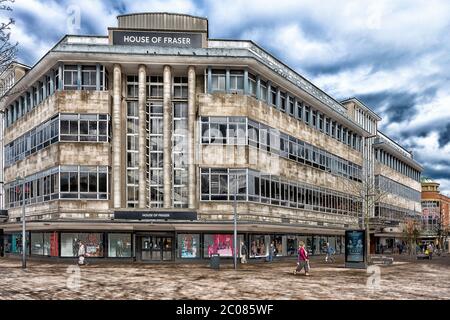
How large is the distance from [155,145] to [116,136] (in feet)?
11.5

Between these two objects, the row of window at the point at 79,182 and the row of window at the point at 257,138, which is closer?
the row of window at the point at 79,182

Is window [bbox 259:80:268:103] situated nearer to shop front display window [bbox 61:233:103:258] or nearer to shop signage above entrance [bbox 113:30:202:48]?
shop signage above entrance [bbox 113:30:202:48]

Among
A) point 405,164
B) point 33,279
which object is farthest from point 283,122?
point 405,164

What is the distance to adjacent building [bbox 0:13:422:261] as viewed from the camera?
39.1m

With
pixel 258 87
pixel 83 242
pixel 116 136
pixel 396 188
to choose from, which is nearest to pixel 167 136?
pixel 116 136

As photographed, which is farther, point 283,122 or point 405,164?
point 405,164

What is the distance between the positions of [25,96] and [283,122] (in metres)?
25.5

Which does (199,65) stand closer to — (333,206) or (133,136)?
(133,136)

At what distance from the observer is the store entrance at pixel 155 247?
3969cm

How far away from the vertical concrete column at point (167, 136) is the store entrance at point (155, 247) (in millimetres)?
2781

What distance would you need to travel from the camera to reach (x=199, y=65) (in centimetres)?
4103

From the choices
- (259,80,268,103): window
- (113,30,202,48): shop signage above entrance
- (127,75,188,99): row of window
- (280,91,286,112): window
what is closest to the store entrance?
(127,75,188,99): row of window

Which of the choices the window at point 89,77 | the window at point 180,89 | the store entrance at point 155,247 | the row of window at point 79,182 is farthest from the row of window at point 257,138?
the window at point 89,77

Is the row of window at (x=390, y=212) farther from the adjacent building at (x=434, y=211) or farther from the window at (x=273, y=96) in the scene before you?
the window at (x=273, y=96)
